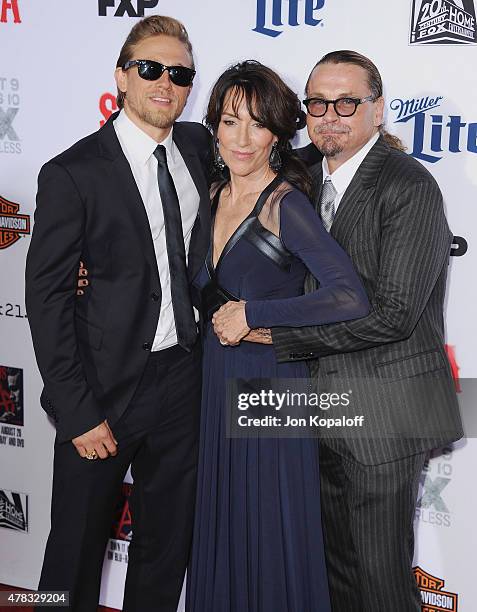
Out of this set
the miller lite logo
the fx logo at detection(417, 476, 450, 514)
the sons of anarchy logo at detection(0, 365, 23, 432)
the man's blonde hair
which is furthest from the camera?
the sons of anarchy logo at detection(0, 365, 23, 432)

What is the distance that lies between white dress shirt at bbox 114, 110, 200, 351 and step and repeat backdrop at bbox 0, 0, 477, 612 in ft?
2.01

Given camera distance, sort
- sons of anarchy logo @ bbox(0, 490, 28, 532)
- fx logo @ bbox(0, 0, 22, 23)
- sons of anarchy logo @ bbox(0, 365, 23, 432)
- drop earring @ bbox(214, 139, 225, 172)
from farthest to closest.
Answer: sons of anarchy logo @ bbox(0, 490, 28, 532), sons of anarchy logo @ bbox(0, 365, 23, 432), fx logo @ bbox(0, 0, 22, 23), drop earring @ bbox(214, 139, 225, 172)

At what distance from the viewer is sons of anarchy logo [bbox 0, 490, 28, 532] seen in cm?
381

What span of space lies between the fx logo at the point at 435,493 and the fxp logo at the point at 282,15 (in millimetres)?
1676

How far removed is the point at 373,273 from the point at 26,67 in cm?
171

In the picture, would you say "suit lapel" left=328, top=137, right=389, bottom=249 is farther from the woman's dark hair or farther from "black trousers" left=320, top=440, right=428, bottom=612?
"black trousers" left=320, top=440, right=428, bottom=612

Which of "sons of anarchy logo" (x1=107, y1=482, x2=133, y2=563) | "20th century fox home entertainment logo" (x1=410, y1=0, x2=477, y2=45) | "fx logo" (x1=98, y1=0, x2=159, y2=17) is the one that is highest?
"fx logo" (x1=98, y1=0, x2=159, y2=17)

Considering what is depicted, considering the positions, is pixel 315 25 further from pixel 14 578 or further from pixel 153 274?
pixel 14 578

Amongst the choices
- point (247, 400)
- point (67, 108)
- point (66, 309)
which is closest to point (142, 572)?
point (247, 400)

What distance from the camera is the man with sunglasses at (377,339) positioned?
98.6 inches

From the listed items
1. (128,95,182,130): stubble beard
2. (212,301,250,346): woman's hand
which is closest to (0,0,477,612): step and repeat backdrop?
→ (128,95,182,130): stubble beard

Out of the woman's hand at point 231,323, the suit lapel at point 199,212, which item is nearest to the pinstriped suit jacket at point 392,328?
the woman's hand at point 231,323

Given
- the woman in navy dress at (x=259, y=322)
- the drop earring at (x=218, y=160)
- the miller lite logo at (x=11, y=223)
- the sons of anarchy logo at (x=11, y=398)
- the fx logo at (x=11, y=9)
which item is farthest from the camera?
the sons of anarchy logo at (x=11, y=398)

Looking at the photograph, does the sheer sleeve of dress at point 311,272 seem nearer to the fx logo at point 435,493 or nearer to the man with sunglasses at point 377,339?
the man with sunglasses at point 377,339
